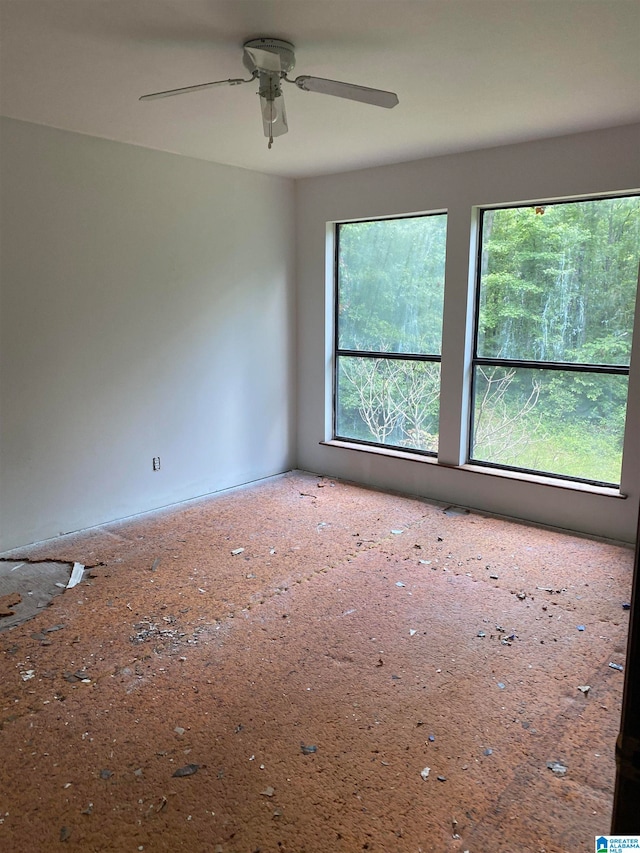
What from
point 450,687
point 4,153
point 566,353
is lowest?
point 450,687

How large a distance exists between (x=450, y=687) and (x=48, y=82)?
3.30m

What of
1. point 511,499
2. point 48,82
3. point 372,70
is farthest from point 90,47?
point 511,499

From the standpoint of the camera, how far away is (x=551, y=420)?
4250 millimetres

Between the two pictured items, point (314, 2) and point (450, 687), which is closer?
point (314, 2)

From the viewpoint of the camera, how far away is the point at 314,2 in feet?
7.15

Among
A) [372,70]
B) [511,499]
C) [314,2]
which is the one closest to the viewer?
[314,2]

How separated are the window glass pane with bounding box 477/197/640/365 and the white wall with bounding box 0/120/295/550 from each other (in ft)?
6.17

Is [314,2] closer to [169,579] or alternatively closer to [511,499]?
[169,579]

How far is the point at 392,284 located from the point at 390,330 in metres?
0.37

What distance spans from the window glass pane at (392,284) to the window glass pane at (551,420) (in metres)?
0.65

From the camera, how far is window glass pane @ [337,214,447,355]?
4.75 meters

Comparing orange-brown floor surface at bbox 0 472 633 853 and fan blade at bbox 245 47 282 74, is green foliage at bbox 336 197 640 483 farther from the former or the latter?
fan blade at bbox 245 47 282 74

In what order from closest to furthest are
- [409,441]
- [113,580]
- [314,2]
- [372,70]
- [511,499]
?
[314,2], [372,70], [113,580], [511,499], [409,441]

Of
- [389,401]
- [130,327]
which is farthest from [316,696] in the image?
[389,401]
